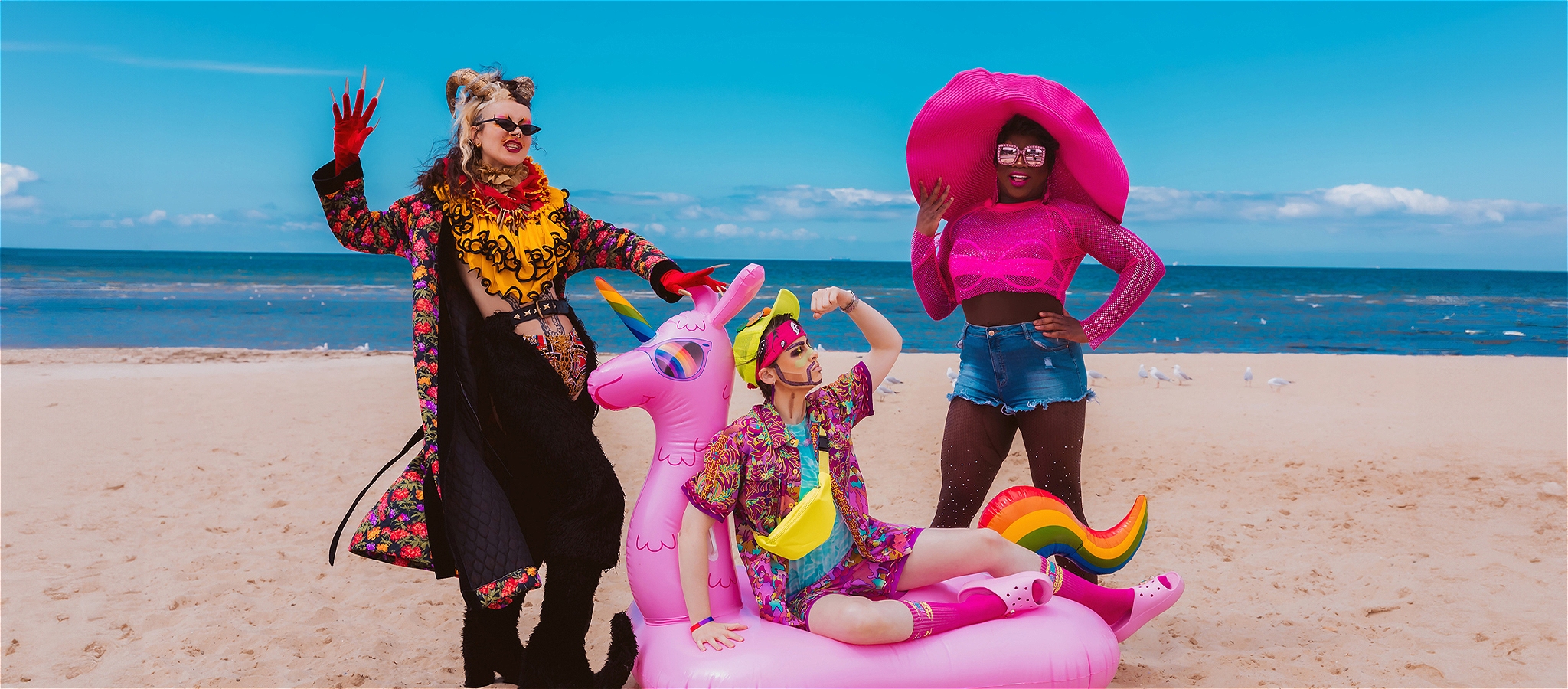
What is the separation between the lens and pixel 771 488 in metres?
3.19

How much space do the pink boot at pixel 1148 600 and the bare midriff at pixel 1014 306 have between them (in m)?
1.07

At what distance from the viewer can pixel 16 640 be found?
4.35 m

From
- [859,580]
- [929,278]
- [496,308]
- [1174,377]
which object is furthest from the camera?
[1174,377]

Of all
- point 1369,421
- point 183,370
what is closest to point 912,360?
point 1369,421

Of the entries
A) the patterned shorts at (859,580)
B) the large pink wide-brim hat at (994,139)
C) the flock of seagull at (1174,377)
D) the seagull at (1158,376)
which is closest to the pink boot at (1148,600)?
the patterned shorts at (859,580)

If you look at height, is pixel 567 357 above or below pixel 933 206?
below

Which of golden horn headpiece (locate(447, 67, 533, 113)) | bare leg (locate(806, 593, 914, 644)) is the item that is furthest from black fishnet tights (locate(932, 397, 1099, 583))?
golden horn headpiece (locate(447, 67, 533, 113))

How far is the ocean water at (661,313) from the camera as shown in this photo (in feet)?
70.0

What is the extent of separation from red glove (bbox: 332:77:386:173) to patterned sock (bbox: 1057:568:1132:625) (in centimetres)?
290

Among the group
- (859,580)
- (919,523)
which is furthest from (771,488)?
(919,523)

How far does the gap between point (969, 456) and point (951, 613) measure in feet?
2.73

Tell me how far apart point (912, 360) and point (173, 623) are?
10522mm

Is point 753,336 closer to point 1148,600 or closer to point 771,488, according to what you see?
point 771,488

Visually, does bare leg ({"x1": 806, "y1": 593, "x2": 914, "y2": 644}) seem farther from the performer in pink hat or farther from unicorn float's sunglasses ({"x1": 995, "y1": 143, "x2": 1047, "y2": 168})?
unicorn float's sunglasses ({"x1": 995, "y1": 143, "x2": 1047, "y2": 168})
